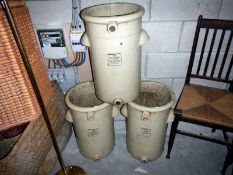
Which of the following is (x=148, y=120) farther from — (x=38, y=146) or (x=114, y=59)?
(x=38, y=146)

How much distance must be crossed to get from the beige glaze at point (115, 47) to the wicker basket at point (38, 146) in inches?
21.5

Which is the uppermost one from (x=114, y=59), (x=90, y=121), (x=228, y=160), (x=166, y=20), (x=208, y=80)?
(x=166, y=20)

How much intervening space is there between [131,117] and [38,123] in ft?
2.45

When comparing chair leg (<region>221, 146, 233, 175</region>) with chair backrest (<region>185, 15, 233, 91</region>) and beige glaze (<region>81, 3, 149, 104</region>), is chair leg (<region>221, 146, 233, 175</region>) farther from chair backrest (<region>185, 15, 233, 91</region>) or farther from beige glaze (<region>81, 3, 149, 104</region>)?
beige glaze (<region>81, 3, 149, 104</region>)

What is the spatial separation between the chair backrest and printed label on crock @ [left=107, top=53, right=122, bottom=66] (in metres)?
0.73

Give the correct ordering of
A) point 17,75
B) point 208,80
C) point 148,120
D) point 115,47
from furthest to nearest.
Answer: point 208,80 → point 148,120 → point 17,75 → point 115,47

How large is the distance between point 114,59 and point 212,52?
0.97 metres

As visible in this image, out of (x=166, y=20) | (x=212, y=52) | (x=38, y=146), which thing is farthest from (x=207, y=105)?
(x=38, y=146)

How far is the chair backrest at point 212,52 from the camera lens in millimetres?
1610

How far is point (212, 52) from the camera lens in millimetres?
1810

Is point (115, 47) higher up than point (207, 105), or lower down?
higher up

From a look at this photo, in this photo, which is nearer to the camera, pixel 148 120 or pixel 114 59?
pixel 114 59

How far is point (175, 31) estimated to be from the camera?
1.72 metres

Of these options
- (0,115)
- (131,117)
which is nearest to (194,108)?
(131,117)
